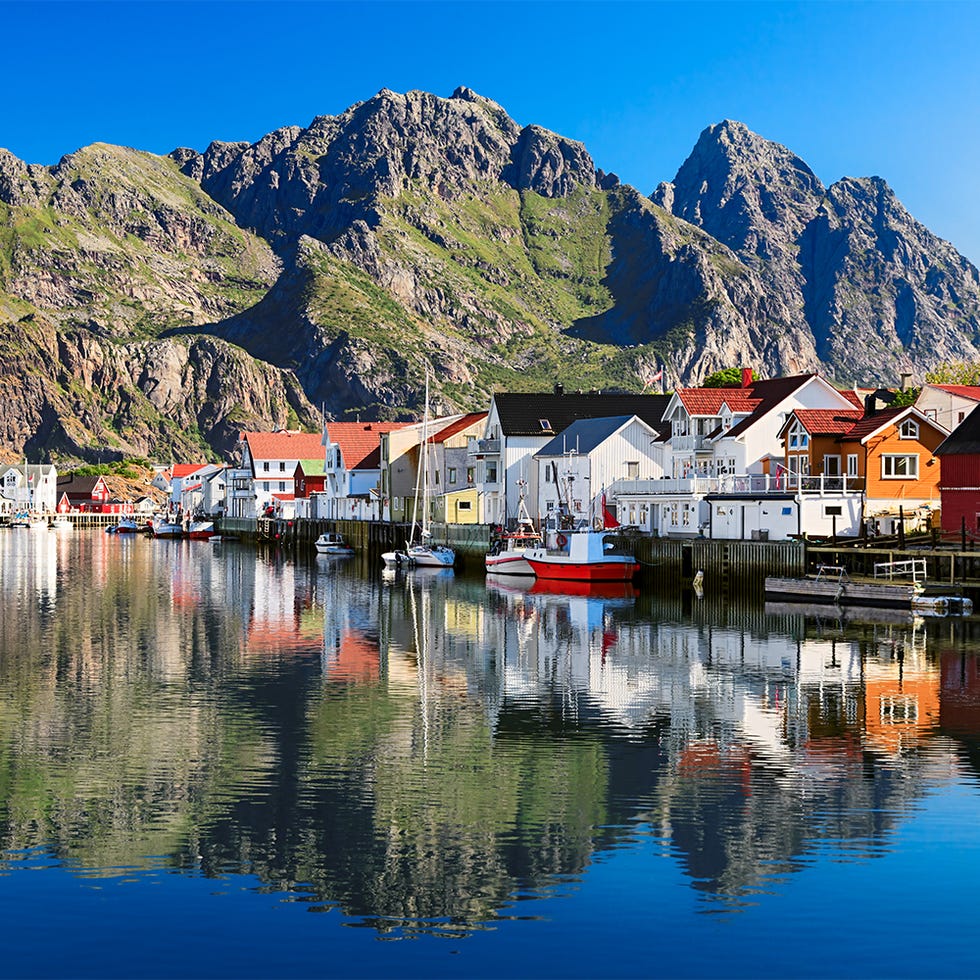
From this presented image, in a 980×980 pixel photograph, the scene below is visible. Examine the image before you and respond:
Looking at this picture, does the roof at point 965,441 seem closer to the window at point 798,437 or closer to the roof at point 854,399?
the window at point 798,437

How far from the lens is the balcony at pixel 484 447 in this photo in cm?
11881

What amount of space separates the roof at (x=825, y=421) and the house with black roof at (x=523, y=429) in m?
23.4

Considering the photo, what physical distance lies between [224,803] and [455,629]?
36.8m

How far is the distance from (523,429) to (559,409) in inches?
217

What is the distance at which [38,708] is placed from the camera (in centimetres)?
4081

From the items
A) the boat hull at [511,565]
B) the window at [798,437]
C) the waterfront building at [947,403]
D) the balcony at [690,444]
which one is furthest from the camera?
the balcony at [690,444]

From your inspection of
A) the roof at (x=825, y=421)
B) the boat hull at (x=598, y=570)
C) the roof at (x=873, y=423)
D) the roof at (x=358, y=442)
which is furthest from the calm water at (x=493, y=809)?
the roof at (x=358, y=442)

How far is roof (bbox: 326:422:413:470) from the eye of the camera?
159000 mm

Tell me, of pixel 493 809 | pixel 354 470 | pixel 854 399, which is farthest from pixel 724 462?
pixel 354 470

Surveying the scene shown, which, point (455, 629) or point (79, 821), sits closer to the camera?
point (79, 821)

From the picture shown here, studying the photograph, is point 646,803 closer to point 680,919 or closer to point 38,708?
point 680,919

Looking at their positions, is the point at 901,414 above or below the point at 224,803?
above

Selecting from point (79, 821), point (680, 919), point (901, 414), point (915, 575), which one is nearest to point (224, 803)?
point (79, 821)

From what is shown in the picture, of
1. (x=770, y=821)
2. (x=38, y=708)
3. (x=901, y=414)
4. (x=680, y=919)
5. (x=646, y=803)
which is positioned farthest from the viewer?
(x=901, y=414)
